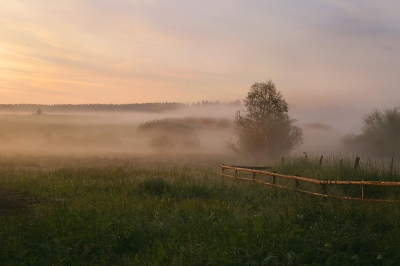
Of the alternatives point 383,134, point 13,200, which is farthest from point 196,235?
point 383,134

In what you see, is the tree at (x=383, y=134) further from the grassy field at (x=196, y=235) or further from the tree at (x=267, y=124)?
the grassy field at (x=196, y=235)

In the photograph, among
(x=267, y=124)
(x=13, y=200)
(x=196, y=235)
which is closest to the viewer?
(x=196, y=235)

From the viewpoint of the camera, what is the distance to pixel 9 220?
1016 cm

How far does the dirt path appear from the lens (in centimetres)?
1255

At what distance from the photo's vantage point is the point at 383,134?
49.5 meters

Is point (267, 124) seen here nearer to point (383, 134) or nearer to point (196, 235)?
point (383, 134)

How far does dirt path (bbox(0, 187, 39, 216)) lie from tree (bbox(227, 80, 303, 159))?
92.8ft

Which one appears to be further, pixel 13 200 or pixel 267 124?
pixel 267 124

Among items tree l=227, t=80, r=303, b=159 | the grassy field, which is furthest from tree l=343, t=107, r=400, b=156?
the grassy field

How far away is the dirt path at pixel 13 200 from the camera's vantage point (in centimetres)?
1255

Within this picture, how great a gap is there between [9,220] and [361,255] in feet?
28.9

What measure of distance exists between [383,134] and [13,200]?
47359 millimetres

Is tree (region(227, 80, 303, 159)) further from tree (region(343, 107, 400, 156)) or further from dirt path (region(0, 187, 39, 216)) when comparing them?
dirt path (region(0, 187, 39, 216))

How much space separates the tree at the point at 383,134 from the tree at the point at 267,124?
15.0 meters
